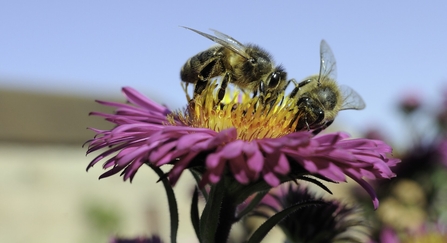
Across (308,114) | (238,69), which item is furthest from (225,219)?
(238,69)

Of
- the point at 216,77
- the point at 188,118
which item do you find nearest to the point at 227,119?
the point at 188,118

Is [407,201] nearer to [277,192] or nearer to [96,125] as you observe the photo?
[277,192]

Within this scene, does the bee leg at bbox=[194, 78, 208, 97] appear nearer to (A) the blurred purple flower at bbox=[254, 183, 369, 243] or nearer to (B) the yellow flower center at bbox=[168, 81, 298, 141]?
(B) the yellow flower center at bbox=[168, 81, 298, 141]

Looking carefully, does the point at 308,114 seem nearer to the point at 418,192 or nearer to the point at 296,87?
the point at 296,87

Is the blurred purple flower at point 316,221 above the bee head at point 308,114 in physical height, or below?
below

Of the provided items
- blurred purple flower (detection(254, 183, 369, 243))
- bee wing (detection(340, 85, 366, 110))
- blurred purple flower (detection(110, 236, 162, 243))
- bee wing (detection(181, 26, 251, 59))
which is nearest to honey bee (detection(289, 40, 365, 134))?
bee wing (detection(340, 85, 366, 110))

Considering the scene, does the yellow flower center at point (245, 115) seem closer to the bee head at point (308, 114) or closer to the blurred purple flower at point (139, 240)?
the bee head at point (308, 114)

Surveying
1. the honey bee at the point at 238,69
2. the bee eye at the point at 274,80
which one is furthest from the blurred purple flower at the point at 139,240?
the bee eye at the point at 274,80
